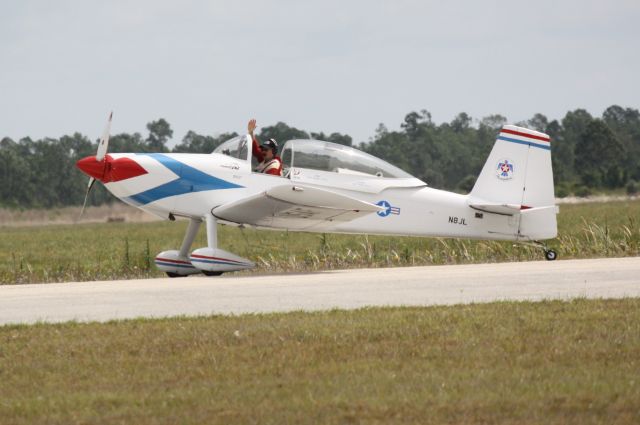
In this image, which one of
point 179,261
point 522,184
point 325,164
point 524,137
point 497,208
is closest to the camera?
point 325,164

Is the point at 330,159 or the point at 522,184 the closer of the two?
the point at 330,159

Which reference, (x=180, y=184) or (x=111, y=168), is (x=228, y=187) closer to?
(x=180, y=184)

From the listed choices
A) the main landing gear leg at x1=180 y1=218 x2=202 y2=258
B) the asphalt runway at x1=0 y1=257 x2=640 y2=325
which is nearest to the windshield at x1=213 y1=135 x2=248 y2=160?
the main landing gear leg at x1=180 y1=218 x2=202 y2=258

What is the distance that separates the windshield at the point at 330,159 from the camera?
15047mm

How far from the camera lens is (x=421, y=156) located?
85.6m

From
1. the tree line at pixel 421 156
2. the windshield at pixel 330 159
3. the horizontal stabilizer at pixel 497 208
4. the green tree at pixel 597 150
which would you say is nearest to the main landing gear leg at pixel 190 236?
the windshield at pixel 330 159

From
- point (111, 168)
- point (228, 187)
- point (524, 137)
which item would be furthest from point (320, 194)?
point (524, 137)

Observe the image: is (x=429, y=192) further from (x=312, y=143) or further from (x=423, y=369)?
(x=423, y=369)

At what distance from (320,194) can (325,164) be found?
1.14 m

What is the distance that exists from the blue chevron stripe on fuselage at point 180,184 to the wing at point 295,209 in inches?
14.8

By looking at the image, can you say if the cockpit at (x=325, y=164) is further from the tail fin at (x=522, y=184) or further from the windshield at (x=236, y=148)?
the tail fin at (x=522, y=184)

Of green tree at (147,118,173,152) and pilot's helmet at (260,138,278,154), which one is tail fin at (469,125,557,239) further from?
green tree at (147,118,173,152)

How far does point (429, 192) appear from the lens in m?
16.1

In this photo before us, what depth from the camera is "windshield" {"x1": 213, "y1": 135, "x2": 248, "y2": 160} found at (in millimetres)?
15188
